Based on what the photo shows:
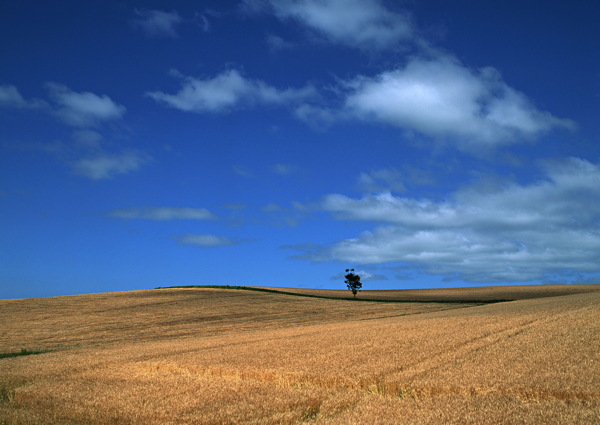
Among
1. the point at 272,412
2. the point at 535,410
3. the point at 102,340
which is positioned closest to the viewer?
the point at 535,410

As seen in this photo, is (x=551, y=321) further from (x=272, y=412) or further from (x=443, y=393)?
(x=272, y=412)

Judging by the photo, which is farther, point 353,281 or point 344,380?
point 353,281

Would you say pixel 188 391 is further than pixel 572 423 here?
Yes

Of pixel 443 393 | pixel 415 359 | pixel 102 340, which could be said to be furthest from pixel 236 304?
pixel 443 393

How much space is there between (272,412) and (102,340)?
2209 centimetres

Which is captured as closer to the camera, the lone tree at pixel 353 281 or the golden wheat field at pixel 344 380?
the golden wheat field at pixel 344 380

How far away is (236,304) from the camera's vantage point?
48.8 metres

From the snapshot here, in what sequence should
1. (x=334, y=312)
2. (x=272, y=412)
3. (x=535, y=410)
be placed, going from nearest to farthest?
(x=535, y=410) < (x=272, y=412) < (x=334, y=312)

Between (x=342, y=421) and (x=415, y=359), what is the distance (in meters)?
5.07

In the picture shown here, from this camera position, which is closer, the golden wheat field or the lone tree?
the golden wheat field

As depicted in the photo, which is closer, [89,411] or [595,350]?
[89,411]

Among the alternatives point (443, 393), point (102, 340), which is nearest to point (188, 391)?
point (443, 393)

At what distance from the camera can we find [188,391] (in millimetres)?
10727

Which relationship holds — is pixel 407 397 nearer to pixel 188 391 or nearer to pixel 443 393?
pixel 443 393
